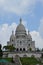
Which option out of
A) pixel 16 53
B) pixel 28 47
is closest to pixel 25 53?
pixel 16 53

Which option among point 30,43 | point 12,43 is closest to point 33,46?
point 30,43

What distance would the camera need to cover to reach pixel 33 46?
394ft

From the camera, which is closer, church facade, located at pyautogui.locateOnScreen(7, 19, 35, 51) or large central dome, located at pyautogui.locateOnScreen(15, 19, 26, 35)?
A: church facade, located at pyautogui.locateOnScreen(7, 19, 35, 51)

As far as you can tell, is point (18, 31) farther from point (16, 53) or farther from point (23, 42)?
point (16, 53)

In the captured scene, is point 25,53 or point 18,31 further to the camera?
point 18,31

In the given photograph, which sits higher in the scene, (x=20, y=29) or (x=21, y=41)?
(x=20, y=29)

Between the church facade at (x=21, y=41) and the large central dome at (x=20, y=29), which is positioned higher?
the large central dome at (x=20, y=29)

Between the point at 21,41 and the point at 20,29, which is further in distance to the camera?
the point at 20,29

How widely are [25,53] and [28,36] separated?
27.0 m

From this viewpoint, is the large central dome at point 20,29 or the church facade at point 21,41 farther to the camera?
the large central dome at point 20,29

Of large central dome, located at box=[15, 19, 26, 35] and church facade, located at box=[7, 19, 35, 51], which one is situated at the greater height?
large central dome, located at box=[15, 19, 26, 35]

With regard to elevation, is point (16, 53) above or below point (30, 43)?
below

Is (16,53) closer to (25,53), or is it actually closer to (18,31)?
(25,53)

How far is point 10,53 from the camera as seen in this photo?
95000mm
